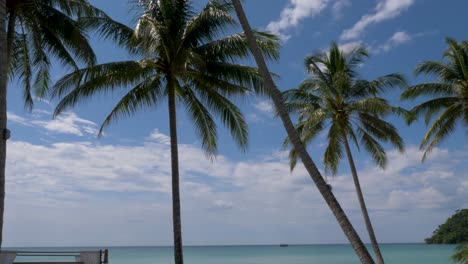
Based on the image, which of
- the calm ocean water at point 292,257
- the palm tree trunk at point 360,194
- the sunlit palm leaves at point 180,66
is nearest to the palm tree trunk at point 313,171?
the sunlit palm leaves at point 180,66

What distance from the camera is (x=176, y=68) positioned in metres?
14.1

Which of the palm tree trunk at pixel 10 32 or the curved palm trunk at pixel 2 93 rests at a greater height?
the palm tree trunk at pixel 10 32

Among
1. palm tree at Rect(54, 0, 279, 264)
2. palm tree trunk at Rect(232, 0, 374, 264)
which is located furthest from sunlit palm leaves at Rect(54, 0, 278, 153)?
palm tree trunk at Rect(232, 0, 374, 264)

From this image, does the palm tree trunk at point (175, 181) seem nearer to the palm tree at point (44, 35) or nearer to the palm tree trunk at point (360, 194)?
the palm tree at point (44, 35)

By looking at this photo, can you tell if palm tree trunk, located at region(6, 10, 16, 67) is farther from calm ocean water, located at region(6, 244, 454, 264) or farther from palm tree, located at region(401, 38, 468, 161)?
calm ocean water, located at region(6, 244, 454, 264)

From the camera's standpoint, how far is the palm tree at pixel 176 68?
45.2 feet

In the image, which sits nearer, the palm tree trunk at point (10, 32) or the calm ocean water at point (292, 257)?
the palm tree trunk at point (10, 32)

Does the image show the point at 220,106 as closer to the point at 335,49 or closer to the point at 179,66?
the point at 179,66

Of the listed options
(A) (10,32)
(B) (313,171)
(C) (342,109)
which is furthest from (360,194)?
(A) (10,32)

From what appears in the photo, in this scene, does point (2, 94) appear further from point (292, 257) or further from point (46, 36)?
point (292, 257)

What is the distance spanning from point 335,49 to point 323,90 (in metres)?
2.85

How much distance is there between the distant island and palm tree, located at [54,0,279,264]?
5742cm

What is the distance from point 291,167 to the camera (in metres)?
20.5

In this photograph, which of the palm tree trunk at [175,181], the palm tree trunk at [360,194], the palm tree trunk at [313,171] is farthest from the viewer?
the palm tree trunk at [360,194]
